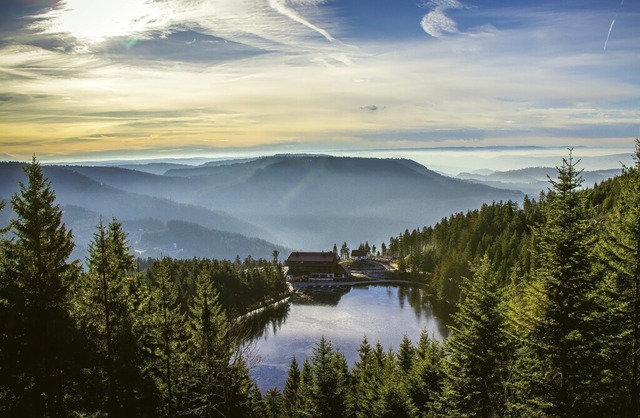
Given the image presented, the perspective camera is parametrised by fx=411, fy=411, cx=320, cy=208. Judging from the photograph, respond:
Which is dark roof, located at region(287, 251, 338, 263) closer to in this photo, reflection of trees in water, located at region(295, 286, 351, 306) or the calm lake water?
reflection of trees in water, located at region(295, 286, 351, 306)

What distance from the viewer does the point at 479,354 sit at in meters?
18.9

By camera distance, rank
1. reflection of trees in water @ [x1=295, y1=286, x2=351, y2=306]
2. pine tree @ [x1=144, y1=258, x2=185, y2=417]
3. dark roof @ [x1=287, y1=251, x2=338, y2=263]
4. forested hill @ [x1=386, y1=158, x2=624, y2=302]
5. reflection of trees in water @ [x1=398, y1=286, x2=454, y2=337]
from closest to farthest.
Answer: pine tree @ [x1=144, y1=258, x2=185, y2=417], reflection of trees in water @ [x1=398, y1=286, x2=454, y2=337], forested hill @ [x1=386, y1=158, x2=624, y2=302], reflection of trees in water @ [x1=295, y1=286, x2=351, y2=306], dark roof @ [x1=287, y1=251, x2=338, y2=263]

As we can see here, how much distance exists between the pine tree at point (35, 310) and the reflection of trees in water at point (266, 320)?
53870 millimetres

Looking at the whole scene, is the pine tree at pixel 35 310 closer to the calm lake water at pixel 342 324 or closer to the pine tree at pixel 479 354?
the pine tree at pixel 479 354

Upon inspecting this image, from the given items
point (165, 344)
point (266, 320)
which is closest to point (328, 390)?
point (165, 344)

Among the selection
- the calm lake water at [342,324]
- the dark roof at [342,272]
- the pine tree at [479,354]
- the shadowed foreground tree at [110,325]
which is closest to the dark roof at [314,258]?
the dark roof at [342,272]

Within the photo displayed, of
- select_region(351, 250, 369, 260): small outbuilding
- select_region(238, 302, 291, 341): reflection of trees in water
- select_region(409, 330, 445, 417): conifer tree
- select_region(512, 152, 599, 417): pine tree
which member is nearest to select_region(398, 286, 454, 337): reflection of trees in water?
select_region(238, 302, 291, 341): reflection of trees in water

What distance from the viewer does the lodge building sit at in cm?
13175

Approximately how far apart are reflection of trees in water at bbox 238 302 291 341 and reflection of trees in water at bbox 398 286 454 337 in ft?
89.8

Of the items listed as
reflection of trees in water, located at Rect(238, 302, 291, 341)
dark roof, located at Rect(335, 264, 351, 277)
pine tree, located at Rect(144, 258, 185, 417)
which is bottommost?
reflection of trees in water, located at Rect(238, 302, 291, 341)

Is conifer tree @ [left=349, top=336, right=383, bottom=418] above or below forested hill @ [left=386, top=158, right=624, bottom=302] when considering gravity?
below

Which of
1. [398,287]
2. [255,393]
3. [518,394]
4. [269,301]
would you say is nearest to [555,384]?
[518,394]

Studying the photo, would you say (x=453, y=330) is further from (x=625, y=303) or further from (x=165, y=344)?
(x=165, y=344)

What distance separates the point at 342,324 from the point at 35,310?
67168mm
